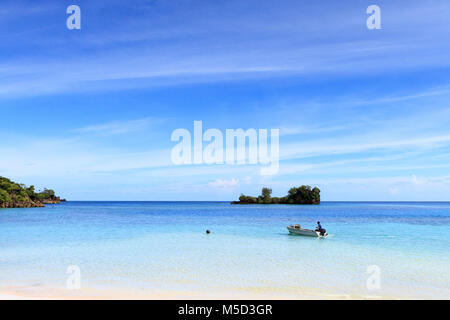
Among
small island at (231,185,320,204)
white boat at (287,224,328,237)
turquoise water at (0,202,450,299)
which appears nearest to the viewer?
turquoise water at (0,202,450,299)

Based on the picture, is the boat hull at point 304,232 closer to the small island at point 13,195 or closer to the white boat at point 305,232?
the white boat at point 305,232

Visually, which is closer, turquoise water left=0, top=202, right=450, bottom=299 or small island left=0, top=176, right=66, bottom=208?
turquoise water left=0, top=202, right=450, bottom=299

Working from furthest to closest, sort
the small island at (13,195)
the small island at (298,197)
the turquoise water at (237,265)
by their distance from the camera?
1. the small island at (298,197)
2. the small island at (13,195)
3. the turquoise water at (237,265)

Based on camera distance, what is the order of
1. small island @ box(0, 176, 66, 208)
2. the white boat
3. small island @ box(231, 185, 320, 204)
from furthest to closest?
small island @ box(231, 185, 320, 204) → small island @ box(0, 176, 66, 208) → the white boat

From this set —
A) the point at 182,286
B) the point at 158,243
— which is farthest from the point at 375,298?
the point at 158,243

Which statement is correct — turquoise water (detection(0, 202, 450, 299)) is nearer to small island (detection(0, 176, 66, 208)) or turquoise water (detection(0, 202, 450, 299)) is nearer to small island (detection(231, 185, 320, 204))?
small island (detection(0, 176, 66, 208))

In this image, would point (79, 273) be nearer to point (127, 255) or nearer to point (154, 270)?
point (154, 270)

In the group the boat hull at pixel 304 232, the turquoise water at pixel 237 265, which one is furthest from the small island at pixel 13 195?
the boat hull at pixel 304 232

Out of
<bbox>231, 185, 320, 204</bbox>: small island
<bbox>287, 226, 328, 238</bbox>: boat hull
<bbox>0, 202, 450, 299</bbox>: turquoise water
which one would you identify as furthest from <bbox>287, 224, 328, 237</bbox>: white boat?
<bbox>231, 185, 320, 204</bbox>: small island

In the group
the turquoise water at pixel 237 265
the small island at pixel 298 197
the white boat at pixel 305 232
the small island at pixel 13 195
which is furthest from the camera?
the small island at pixel 298 197

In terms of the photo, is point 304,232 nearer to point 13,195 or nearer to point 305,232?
point 305,232

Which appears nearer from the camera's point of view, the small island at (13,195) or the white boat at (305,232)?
the white boat at (305,232)

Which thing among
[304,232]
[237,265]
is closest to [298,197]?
[304,232]
